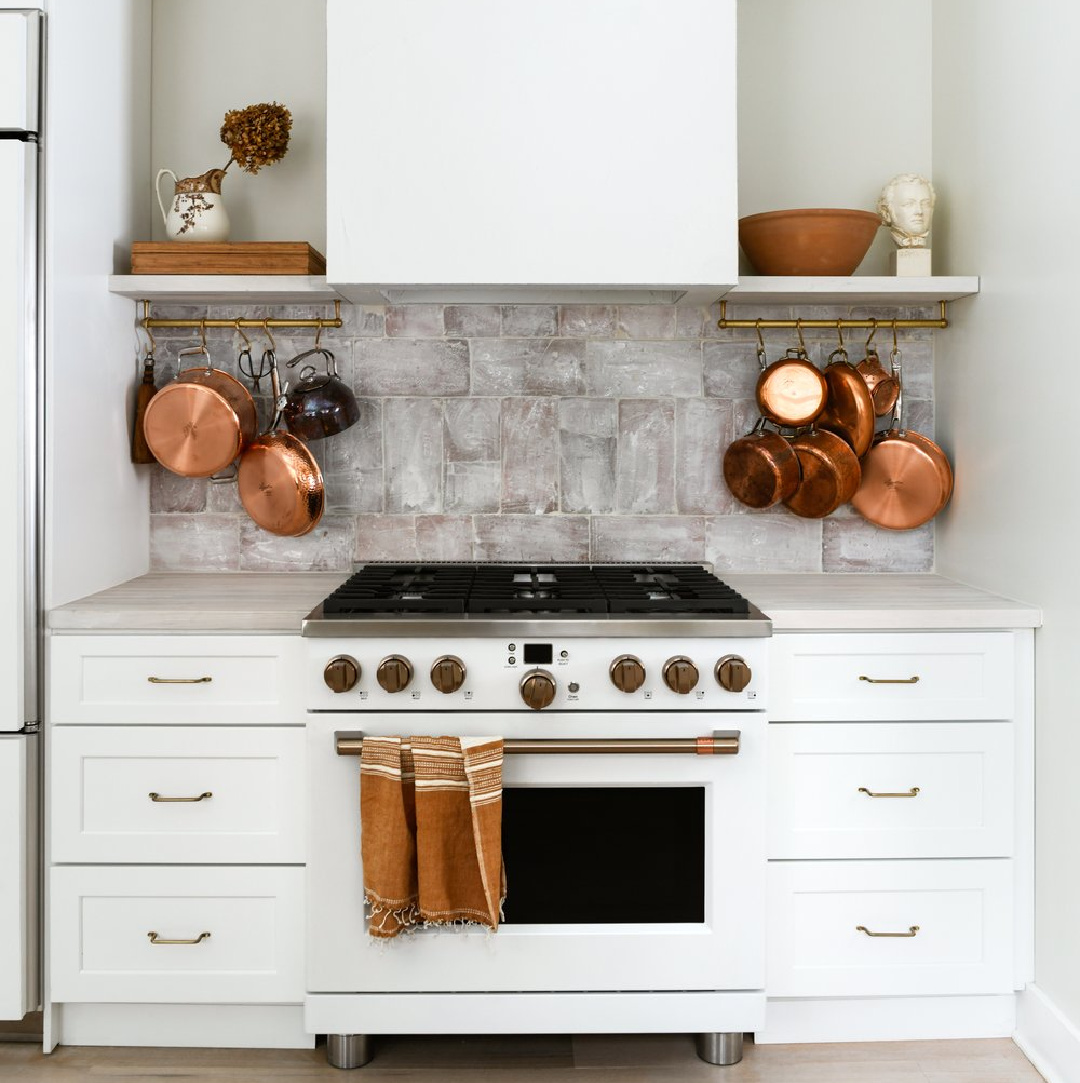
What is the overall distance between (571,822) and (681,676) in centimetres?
35

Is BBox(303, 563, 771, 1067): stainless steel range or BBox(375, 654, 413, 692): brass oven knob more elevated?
BBox(375, 654, 413, 692): brass oven knob

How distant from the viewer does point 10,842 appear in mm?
2018

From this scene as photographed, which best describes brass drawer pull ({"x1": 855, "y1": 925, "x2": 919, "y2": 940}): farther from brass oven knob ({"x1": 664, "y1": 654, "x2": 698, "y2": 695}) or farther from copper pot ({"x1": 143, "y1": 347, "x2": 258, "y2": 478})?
copper pot ({"x1": 143, "y1": 347, "x2": 258, "y2": 478})

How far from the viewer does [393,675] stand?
193 centimetres

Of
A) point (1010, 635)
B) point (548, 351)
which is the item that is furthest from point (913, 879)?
point (548, 351)

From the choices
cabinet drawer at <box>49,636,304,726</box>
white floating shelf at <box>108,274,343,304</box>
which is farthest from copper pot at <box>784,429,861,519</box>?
cabinet drawer at <box>49,636,304,726</box>

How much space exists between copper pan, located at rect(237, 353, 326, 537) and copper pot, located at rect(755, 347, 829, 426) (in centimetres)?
110

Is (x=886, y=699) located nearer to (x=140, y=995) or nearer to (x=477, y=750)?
(x=477, y=750)

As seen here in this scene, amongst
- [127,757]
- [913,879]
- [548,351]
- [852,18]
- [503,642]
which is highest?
[852,18]

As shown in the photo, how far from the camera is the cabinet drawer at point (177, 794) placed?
204 cm

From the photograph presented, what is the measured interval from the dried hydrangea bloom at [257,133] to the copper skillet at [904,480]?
160 cm

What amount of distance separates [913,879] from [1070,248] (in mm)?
1242

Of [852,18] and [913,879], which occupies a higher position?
[852,18]

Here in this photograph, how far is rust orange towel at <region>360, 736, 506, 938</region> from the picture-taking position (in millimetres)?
1895
